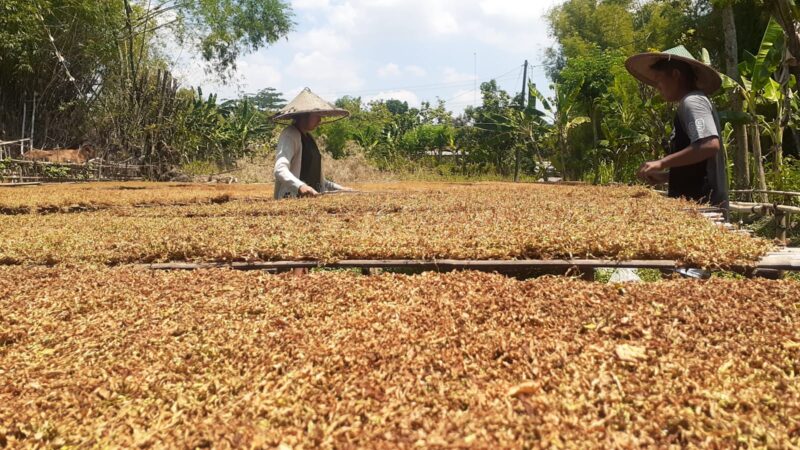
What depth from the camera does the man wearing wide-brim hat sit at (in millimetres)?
2764

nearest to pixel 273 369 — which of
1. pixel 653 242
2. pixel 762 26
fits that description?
pixel 653 242

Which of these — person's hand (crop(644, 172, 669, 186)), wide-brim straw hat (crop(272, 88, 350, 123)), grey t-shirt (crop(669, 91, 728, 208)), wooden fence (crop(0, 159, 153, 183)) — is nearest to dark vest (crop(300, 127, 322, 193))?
wide-brim straw hat (crop(272, 88, 350, 123))

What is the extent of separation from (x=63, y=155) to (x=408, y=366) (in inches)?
460

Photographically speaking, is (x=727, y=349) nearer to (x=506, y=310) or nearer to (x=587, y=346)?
(x=587, y=346)

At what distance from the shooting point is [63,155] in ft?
36.0

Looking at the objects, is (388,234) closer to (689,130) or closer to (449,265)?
(449,265)

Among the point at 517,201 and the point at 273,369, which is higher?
the point at 517,201

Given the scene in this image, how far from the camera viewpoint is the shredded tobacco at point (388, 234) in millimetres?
2141

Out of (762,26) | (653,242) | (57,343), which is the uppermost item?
(762,26)

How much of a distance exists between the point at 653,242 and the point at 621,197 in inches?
85.8

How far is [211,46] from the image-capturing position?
1656 centimetres

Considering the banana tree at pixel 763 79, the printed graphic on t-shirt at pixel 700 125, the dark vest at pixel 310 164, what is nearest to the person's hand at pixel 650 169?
the printed graphic on t-shirt at pixel 700 125

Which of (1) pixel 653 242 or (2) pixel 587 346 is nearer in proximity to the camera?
(2) pixel 587 346

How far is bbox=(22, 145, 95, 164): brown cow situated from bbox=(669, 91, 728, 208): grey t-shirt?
10.0 metres
